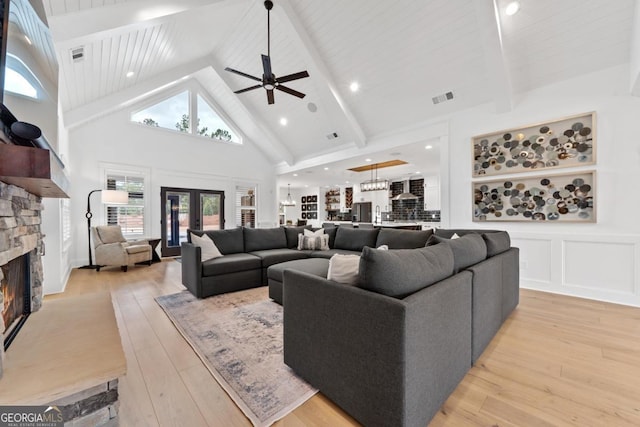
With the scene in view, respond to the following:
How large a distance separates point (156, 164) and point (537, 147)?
300 inches

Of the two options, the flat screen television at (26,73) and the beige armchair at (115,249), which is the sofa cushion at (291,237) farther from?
the flat screen television at (26,73)

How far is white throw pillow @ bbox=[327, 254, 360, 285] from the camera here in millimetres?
1525

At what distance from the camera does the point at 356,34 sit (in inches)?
158

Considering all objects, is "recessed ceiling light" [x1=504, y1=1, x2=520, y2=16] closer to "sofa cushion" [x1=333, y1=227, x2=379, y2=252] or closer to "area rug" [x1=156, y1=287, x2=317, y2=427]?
"sofa cushion" [x1=333, y1=227, x2=379, y2=252]

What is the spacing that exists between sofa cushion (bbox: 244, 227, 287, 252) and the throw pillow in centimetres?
36

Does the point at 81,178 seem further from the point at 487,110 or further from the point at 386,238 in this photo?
the point at 487,110

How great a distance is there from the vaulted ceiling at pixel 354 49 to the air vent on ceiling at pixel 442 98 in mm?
60

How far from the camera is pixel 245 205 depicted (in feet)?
27.0

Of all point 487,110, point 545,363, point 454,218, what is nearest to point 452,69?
point 487,110

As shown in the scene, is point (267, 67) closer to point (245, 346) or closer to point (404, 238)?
point (404, 238)

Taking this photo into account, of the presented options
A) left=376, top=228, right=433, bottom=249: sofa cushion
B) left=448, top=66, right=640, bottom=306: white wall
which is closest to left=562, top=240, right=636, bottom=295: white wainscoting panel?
left=448, top=66, right=640, bottom=306: white wall

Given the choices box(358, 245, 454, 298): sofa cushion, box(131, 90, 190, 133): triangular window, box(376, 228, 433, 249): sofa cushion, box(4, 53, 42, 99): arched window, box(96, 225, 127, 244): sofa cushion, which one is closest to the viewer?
box(358, 245, 454, 298): sofa cushion

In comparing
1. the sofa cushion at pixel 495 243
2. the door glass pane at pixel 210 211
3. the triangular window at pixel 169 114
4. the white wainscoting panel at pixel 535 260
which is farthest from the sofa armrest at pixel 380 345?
the triangular window at pixel 169 114

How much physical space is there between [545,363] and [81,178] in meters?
7.69
